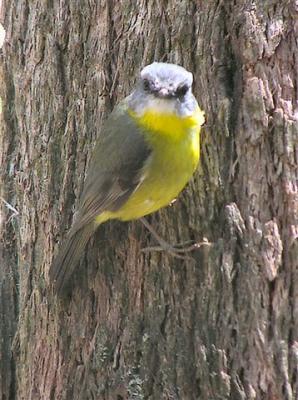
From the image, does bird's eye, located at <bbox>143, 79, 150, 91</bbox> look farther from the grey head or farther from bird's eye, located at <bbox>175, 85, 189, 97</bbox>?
bird's eye, located at <bbox>175, 85, 189, 97</bbox>

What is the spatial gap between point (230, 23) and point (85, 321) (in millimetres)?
1482

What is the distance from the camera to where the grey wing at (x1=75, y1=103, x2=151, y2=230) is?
3.42 meters

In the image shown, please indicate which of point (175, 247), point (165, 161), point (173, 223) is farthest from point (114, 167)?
point (175, 247)

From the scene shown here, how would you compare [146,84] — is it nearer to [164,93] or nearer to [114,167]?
[164,93]

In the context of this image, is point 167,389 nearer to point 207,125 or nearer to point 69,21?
point 207,125

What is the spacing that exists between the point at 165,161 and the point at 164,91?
Result: 0.32m

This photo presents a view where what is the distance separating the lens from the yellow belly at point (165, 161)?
330 centimetres

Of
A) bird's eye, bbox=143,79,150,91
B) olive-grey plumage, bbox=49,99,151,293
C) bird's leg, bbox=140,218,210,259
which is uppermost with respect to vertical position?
bird's eye, bbox=143,79,150,91

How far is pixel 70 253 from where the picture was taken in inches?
138

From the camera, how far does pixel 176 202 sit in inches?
132

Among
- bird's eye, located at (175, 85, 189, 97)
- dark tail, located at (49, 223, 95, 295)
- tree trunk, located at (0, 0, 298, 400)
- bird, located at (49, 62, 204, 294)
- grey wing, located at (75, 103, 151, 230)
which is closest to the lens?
tree trunk, located at (0, 0, 298, 400)

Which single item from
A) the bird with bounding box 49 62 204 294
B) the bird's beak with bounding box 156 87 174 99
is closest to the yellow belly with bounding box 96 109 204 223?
the bird with bounding box 49 62 204 294

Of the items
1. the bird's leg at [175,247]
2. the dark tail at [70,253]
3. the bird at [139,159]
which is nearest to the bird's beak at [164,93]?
the bird at [139,159]

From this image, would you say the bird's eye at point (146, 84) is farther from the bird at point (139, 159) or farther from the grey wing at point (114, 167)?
the grey wing at point (114, 167)
